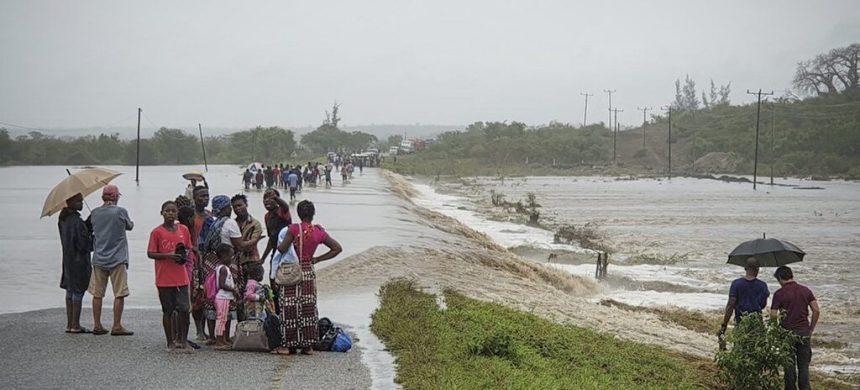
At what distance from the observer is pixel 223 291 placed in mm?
9531

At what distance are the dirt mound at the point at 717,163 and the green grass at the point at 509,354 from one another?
98.3 m

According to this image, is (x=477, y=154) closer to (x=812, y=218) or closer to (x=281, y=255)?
(x=812, y=218)

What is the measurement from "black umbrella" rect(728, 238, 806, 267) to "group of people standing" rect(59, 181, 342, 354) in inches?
208

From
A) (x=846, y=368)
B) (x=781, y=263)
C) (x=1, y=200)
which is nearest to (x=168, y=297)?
(x=781, y=263)

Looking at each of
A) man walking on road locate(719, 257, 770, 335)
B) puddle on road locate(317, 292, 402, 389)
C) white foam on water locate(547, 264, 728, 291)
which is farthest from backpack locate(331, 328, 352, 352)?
white foam on water locate(547, 264, 728, 291)

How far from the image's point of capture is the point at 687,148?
120m

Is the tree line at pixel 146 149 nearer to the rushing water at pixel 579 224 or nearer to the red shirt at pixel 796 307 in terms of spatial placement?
the rushing water at pixel 579 224

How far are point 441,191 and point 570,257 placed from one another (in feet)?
129

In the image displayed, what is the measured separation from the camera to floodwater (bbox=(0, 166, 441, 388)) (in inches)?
515

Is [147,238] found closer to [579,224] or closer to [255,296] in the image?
[255,296]

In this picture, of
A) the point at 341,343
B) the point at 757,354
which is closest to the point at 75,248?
the point at 341,343

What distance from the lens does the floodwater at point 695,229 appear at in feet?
72.5

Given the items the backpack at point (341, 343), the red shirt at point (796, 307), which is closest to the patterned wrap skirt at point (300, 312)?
the backpack at point (341, 343)

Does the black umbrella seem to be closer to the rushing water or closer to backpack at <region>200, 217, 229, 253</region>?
the rushing water
